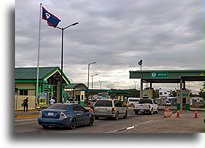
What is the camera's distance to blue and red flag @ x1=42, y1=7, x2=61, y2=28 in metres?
35.0

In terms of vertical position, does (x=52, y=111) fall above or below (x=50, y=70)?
below

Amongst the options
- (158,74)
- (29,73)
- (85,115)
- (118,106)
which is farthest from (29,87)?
(85,115)

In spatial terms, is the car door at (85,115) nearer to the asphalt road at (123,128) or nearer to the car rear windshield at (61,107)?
the asphalt road at (123,128)

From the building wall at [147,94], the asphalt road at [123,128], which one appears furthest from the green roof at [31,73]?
the asphalt road at [123,128]

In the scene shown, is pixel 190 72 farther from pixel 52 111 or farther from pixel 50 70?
pixel 52 111

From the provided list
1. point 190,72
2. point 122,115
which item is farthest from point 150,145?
point 190,72

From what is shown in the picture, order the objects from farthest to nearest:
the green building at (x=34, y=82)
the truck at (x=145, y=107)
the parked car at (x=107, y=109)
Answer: the green building at (x=34, y=82) → the truck at (x=145, y=107) → the parked car at (x=107, y=109)

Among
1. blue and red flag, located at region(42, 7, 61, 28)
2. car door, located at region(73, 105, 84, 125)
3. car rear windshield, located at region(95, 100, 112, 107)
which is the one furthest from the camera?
A: blue and red flag, located at region(42, 7, 61, 28)

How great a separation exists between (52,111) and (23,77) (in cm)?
2900

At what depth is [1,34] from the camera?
37.1ft

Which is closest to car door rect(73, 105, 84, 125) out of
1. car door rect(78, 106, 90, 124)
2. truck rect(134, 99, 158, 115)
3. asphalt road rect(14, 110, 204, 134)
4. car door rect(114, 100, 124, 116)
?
car door rect(78, 106, 90, 124)

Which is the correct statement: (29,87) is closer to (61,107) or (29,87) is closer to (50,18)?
(50,18)

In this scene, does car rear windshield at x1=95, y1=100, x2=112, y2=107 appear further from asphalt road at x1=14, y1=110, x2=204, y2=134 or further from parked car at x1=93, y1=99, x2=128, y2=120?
asphalt road at x1=14, y1=110, x2=204, y2=134

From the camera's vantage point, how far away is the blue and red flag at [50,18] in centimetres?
3503
